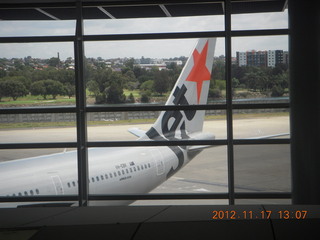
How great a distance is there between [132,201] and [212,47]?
348cm

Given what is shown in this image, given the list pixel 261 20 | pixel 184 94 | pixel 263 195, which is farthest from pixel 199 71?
pixel 263 195

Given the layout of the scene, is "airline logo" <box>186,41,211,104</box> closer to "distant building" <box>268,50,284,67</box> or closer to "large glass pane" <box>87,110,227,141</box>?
"large glass pane" <box>87,110,227,141</box>

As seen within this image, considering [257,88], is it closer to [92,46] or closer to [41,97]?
[92,46]

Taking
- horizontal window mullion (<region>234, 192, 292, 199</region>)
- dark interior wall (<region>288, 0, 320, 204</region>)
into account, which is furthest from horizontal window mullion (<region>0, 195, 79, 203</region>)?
dark interior wall (<region>288, 0, 320, 204</region>)

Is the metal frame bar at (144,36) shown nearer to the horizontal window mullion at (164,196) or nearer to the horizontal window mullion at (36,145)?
the horizontal window mullion at (36,145)

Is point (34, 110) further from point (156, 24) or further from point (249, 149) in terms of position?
point (249, 149)

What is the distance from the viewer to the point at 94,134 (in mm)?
6773

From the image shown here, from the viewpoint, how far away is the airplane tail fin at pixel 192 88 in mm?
7805

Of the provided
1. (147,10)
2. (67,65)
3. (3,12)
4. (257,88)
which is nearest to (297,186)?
(257,88)

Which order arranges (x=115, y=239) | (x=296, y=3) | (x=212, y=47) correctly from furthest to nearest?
(x=212, y=47)
(x=296, y=3)
(x=115, y=239)

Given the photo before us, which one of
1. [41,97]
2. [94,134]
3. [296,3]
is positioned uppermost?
[296,3]

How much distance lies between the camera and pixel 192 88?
7965 mm
